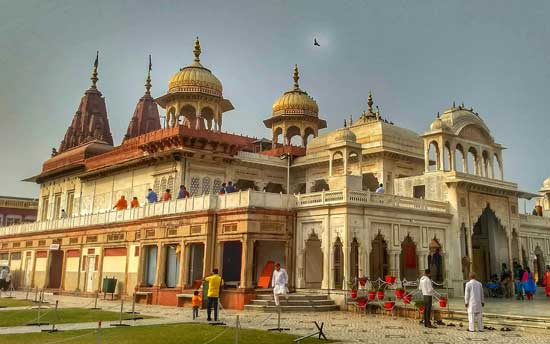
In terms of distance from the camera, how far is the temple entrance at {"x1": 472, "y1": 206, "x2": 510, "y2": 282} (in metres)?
27.1

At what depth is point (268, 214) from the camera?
21562 mm

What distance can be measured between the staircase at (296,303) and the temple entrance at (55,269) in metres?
18.9

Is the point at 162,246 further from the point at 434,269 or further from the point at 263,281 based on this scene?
the point at 434,269

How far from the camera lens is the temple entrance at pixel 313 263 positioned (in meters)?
22.5

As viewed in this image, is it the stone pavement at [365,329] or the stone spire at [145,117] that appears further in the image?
the stone spire at [145,117]

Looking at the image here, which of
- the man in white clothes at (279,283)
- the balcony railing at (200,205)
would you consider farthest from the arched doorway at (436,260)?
the man in white clothes at (279,283)

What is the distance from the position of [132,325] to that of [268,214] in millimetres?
8739

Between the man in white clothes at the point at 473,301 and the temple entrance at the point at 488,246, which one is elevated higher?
the temple entrance at the point at 488,246

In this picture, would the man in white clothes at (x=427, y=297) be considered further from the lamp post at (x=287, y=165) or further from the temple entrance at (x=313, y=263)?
the lamp post at (x=287, y=165)

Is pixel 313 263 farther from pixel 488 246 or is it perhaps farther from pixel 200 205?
pixel 488 246

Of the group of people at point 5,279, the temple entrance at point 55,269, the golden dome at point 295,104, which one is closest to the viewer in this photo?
the temple entrance at point 55,269

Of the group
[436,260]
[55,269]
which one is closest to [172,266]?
[436,260]

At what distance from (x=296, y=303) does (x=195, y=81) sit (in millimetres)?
18273

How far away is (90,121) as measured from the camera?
54500 millimetres
